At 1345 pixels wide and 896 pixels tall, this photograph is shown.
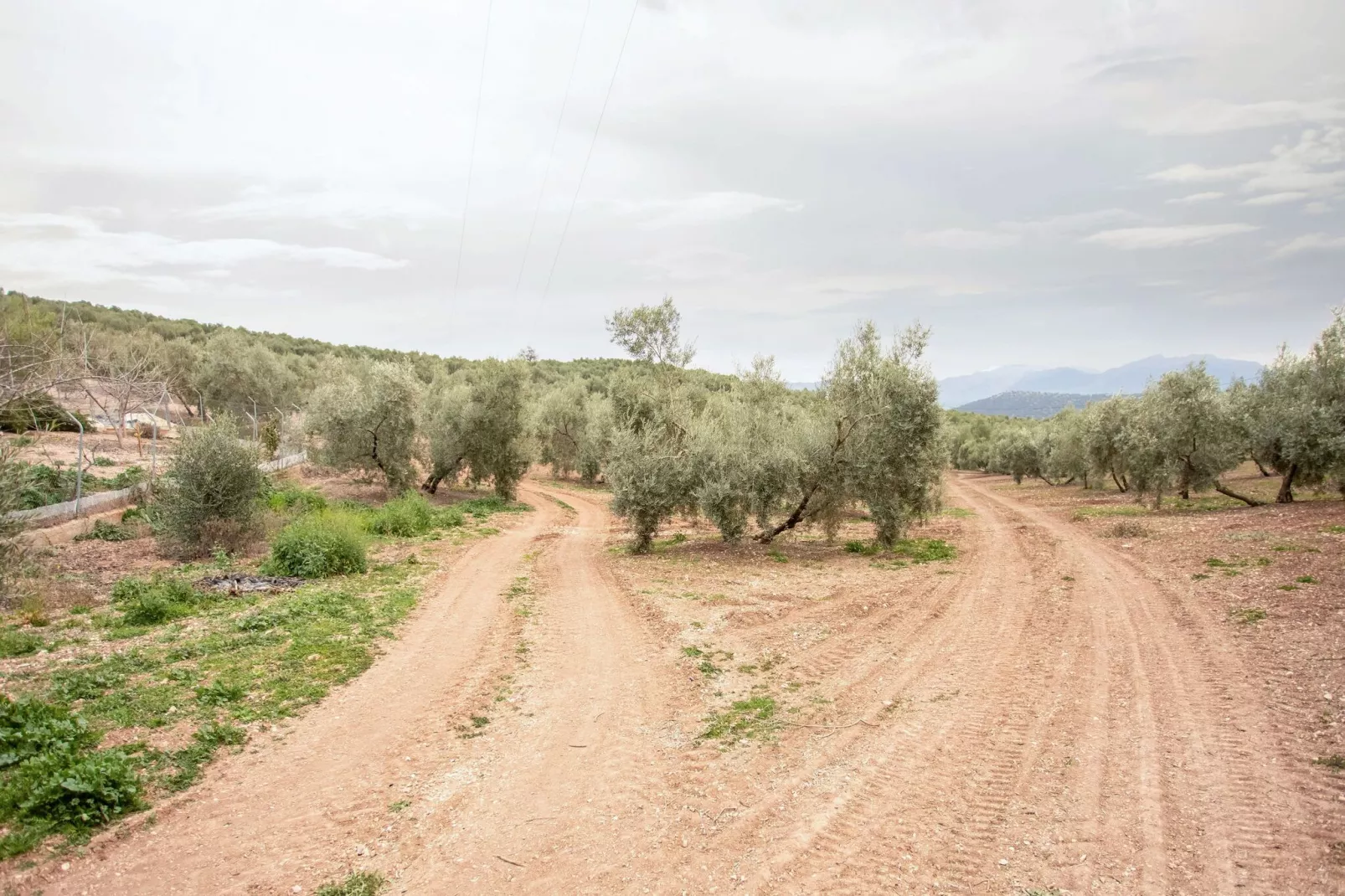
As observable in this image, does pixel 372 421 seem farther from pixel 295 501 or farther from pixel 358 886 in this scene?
pixel 358 886

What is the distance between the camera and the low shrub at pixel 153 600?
35.9ft

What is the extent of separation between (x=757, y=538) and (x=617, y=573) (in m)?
6.31

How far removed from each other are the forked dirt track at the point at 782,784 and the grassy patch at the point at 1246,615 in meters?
0.84

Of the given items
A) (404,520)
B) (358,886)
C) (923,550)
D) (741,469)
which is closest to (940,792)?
(358,886)

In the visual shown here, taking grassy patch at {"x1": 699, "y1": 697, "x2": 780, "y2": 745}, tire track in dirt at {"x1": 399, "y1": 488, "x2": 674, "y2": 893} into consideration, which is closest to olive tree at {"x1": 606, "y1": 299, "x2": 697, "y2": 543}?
tire track in dirt at {"x1": 399, "y1": 488, "x2": 674, "y2": 893}

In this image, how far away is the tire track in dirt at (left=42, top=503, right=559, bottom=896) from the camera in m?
5.12

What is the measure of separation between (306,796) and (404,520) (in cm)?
1655

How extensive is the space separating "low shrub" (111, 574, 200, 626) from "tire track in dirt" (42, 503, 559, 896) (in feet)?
14.3

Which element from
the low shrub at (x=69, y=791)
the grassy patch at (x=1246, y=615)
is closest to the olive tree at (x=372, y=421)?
the low shrub at (x=69, y=791)

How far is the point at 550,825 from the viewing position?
5879mm

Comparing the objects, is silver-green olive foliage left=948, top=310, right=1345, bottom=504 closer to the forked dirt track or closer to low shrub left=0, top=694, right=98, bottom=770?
the forked dirt track

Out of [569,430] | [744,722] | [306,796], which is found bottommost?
[306,796]

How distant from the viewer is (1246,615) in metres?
11.6

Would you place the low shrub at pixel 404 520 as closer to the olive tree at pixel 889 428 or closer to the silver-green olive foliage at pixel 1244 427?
the olive tree at pixel 889 428
